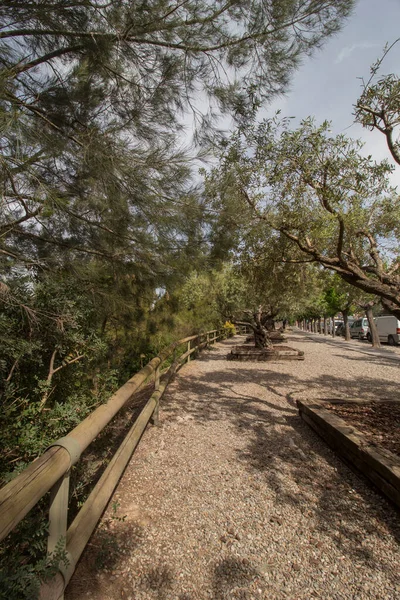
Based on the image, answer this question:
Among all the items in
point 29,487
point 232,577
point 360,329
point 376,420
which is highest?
point 360,329

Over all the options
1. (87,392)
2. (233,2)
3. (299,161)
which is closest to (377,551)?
(87,392)

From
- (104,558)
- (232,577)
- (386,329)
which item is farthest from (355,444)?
(386,329)

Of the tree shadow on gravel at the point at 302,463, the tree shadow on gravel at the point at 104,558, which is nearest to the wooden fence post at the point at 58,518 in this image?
the tree shadow on gravel at the point at 104,558

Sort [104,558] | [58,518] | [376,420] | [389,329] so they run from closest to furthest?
[58,518] → [104,558] → [376,420] → [389,329]

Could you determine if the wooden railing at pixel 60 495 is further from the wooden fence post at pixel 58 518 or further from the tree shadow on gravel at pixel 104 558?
the tree shadow on gravel at pixel 104 558

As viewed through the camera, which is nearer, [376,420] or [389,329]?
[376,420]

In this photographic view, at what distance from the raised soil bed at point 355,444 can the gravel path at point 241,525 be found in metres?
0.12

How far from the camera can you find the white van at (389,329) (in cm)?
1826

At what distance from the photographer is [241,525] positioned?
7.77ft

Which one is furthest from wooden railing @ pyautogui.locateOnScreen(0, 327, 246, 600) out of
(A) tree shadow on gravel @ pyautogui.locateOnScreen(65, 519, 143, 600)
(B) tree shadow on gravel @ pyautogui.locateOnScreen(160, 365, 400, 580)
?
A: (B) tree shadow on gravel @ pyautogui.locateOnScreen(160, 365, 400, 580)

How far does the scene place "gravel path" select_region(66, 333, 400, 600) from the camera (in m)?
1.84

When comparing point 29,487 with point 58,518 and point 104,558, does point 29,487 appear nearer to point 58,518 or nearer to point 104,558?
point 58,518

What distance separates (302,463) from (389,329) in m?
19.1

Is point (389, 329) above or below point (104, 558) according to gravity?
above
